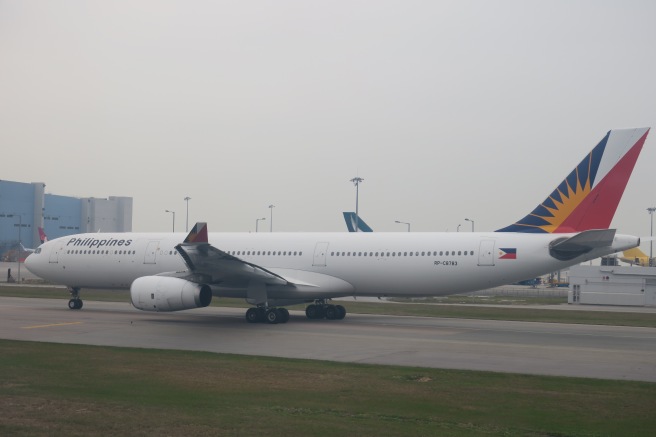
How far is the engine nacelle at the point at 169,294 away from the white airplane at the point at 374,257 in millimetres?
36

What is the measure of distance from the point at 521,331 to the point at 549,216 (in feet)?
14.4

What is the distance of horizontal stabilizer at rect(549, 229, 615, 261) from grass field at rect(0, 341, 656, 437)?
10.6 metres

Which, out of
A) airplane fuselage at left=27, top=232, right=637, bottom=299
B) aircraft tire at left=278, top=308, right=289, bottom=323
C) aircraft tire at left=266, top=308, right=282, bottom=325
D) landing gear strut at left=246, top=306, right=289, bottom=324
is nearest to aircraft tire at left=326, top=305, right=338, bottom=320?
airplane fuselage at left=27, top=232, right=637, bottom=299

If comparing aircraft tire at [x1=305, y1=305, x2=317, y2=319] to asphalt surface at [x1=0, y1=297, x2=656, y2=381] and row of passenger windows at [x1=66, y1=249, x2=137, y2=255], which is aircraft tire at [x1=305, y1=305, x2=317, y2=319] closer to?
asphalt surface at [x1=0, y1=297, x2=656, y2=381]

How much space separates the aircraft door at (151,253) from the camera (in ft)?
113

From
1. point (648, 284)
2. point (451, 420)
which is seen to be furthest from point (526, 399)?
point (648, 284)

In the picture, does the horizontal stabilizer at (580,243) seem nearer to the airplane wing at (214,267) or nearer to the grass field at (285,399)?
the airplane wing at (214,267)

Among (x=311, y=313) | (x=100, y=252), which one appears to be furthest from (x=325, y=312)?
(x=100, y=252)

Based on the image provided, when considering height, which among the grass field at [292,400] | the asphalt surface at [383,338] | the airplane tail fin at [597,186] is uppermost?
the airplane tail fin at [597,186]

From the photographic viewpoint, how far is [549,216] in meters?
28.6

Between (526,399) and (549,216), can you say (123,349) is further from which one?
(549,216)

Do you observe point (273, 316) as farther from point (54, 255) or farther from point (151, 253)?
point (54, 255)

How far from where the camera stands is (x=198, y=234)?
89.6 feet

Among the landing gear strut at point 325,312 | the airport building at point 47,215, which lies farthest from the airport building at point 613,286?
the airport building at point 47,215
